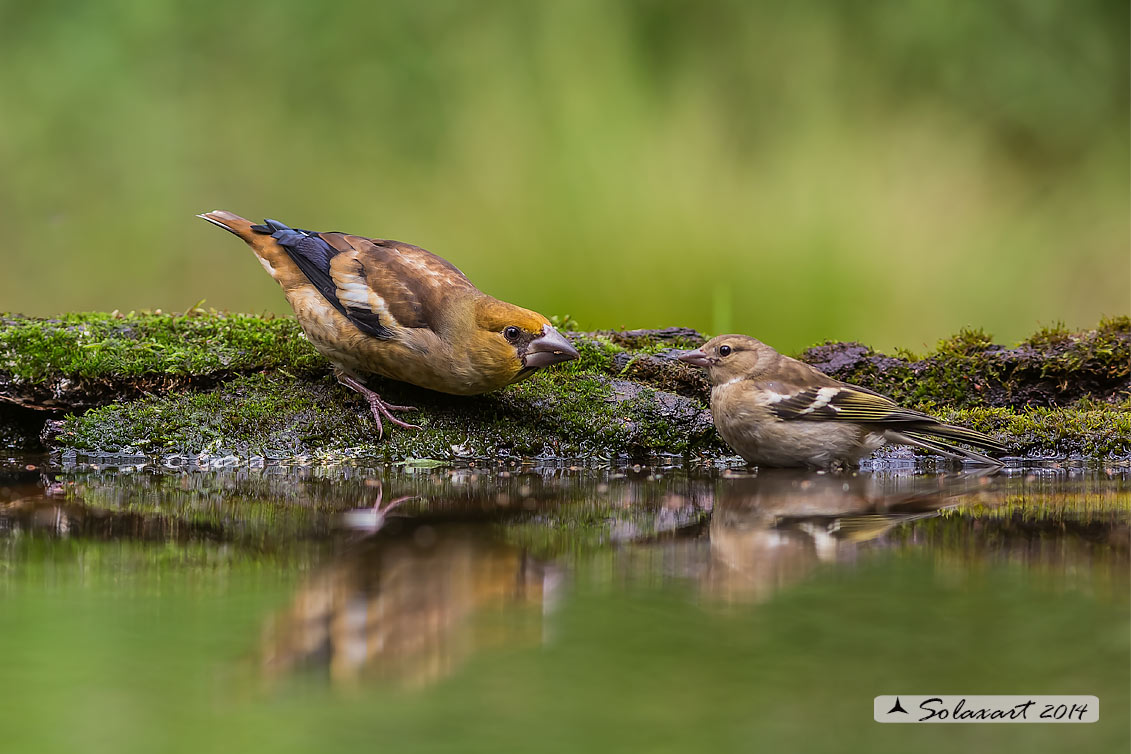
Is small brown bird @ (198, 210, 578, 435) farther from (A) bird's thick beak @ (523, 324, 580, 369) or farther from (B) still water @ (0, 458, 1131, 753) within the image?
(B) still water @ (0, 458, 1131, 753)

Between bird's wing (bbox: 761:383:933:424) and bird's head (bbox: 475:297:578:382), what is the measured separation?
1044mm

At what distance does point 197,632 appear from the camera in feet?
7.05

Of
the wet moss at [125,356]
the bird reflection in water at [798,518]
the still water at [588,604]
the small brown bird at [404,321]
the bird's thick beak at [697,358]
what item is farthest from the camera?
the wet moss at [125,356]

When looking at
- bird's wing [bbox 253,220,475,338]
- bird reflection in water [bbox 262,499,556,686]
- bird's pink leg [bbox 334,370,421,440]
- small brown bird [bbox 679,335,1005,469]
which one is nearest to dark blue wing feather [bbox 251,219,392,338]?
bird's wing [bbox 253,220,475,338]

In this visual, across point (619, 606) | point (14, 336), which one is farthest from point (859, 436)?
point (14, 336)

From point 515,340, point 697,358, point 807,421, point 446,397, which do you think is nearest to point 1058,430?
point 807,421

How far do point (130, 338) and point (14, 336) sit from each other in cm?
61

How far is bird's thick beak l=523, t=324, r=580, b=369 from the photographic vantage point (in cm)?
510

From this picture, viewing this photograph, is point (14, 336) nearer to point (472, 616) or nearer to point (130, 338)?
point (130, 338)

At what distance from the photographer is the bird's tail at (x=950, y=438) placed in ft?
16.6

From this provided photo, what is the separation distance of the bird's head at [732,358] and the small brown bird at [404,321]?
756mm

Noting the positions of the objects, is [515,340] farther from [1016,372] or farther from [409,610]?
[1016,372]

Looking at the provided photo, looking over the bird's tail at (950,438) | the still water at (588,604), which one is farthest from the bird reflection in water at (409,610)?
the bird's tail at (950,438)

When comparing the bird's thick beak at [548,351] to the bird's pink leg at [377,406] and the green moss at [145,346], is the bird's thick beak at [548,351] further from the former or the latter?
the green moss at [145,346]
